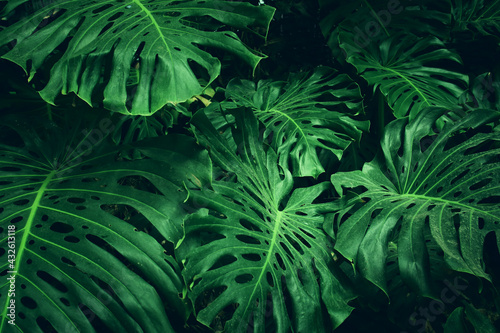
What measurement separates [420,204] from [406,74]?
2.41 feet

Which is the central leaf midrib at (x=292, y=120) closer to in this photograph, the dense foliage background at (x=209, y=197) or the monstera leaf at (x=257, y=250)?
the dense foliage background at (x=209, y=197)

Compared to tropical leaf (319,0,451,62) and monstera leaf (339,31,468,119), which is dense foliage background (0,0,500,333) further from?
tropical leaf (319,0,451,62)

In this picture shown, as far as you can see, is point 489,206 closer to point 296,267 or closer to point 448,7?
point 296,267

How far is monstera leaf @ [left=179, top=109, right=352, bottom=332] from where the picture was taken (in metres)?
0.82

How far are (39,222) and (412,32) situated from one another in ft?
5.67

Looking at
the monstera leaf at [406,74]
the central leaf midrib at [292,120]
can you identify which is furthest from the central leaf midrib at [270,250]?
the monstera leaf at [406,74]

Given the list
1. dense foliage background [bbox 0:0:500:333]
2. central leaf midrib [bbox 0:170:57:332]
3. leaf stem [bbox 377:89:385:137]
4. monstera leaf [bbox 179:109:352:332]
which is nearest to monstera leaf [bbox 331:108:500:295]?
dense foliage background [bbox 0:0:500:333]

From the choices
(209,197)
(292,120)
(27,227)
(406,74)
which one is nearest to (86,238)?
(27,227)

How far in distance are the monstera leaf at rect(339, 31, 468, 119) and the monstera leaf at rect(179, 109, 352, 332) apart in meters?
0.54

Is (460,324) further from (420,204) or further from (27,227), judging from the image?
(27,227)

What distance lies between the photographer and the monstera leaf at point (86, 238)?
0.73 m

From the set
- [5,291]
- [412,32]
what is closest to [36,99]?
[5,291]

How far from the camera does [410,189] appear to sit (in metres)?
1.12

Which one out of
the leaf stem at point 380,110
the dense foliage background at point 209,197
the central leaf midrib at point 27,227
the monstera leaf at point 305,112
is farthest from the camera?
the leaf stem at point 380,110
